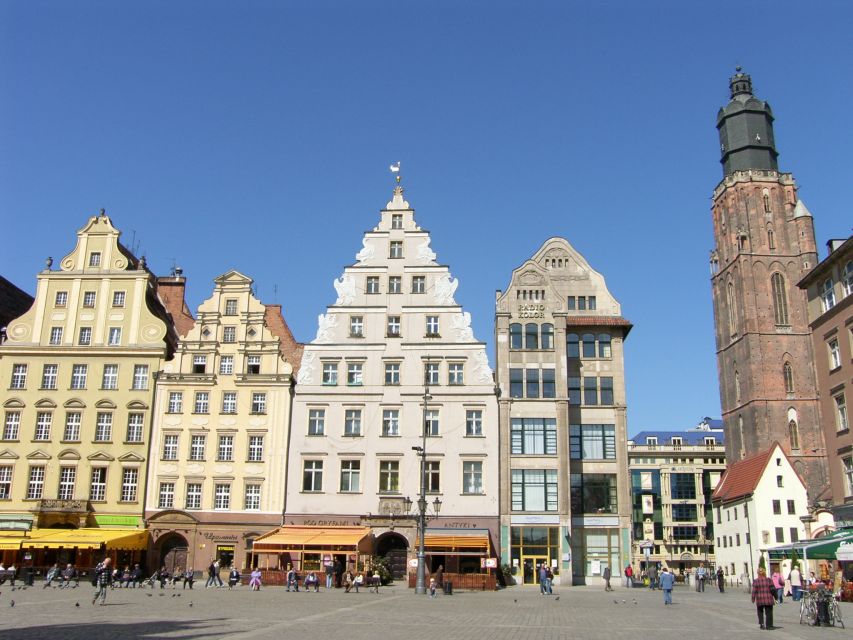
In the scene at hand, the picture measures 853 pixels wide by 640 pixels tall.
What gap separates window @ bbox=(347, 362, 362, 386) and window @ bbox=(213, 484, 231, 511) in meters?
9.58

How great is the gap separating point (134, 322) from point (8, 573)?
16.8 metres

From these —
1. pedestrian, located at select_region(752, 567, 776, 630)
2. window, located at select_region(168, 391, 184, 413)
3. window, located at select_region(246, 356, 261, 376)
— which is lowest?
pedestrian, located at select_region(752, 567, 776, 630)

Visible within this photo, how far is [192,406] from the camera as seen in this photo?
52156 mm

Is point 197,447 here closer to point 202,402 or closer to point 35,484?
point 202,402

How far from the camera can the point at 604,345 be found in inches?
2159

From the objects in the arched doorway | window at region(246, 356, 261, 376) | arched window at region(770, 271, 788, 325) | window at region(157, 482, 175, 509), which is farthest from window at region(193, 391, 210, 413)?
arched window at region(770, 271, 788, 325)

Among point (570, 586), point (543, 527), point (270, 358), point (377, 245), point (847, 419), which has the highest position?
point (377, 245)

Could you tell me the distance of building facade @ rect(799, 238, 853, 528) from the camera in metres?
40.8

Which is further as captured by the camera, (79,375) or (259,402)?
(79,375)

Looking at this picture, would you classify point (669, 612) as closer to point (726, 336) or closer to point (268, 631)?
point (268, 631)

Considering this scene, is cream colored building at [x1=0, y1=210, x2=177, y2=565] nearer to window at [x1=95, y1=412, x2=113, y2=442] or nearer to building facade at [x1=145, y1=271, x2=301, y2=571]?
window at [x1=95, y1=412, x2=113, y2=442]


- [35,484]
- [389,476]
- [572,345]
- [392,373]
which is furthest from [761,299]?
[35,484]

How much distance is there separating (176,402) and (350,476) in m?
11.8

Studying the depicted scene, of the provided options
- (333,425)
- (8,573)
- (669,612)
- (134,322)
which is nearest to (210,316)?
(134,322)
